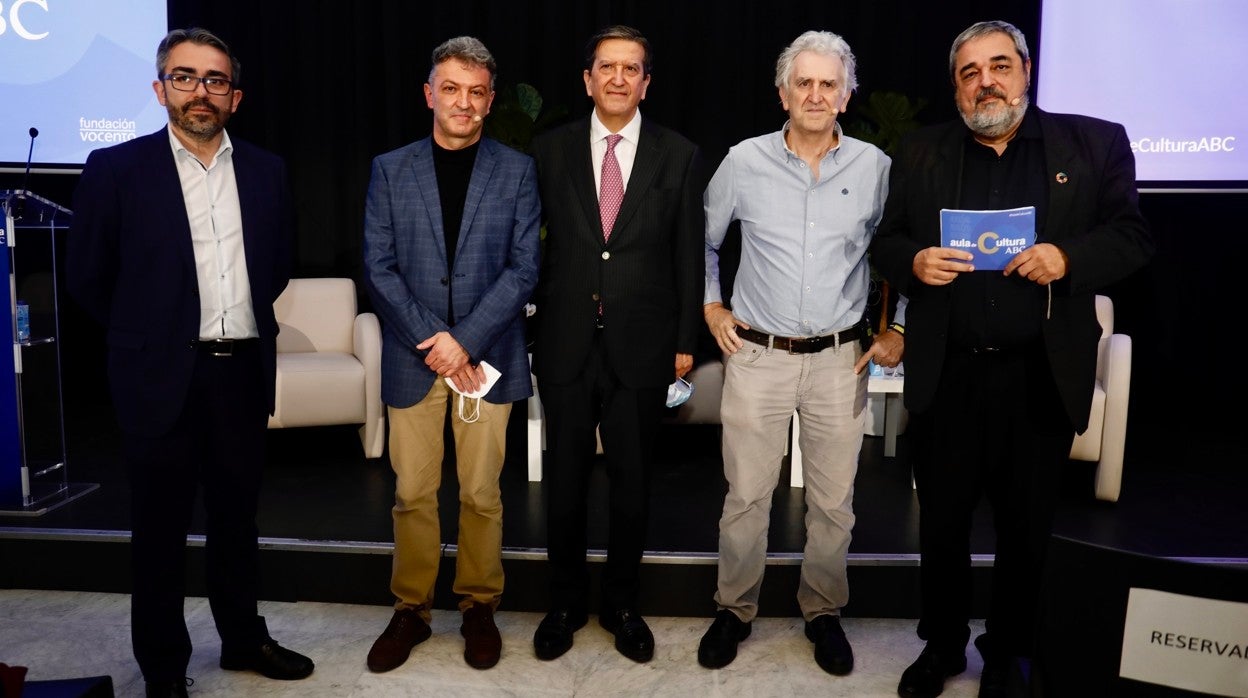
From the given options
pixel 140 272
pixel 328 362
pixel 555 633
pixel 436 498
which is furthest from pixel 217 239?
pixel 328 362

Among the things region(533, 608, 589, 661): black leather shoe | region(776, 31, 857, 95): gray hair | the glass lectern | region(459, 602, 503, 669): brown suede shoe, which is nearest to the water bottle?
the glass lectern

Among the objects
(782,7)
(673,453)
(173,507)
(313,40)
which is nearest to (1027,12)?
(782,7)

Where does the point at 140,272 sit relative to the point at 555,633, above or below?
above

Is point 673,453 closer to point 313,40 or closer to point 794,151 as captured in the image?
point 794,151

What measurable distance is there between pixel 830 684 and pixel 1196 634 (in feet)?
5.88

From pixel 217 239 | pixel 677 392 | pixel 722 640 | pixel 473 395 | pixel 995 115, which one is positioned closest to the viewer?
pixel 995 115

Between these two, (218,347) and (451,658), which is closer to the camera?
(218,347)

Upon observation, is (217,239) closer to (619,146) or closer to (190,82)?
(190,82)

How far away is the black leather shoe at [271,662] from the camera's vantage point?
9.84ft

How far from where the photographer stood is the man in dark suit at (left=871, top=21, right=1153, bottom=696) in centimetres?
262

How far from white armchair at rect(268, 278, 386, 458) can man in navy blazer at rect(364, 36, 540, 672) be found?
143 cm

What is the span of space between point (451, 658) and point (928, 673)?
1.42 meters

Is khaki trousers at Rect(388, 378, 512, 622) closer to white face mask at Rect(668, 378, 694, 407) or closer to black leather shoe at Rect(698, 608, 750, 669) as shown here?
white face mask at Rect(668, 378, 694, 407)

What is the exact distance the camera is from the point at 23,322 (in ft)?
13.1
